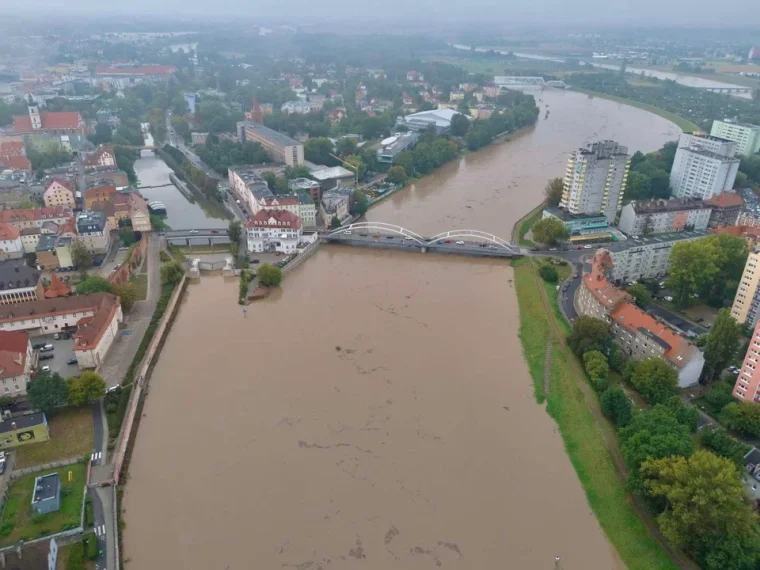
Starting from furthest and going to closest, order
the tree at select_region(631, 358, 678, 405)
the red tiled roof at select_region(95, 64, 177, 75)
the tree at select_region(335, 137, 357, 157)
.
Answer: the red tiled roof at select_region(95, 64, 177, 75) → the tree at select_region(335, 137, 357, 157) → the tree at select_region(631, 358, 678, 405)

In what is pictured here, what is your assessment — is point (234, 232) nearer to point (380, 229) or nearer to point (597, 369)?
point (380, 229)

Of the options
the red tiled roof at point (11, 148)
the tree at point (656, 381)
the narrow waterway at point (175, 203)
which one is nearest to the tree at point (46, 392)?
the narrow waterway at point (175, 203)

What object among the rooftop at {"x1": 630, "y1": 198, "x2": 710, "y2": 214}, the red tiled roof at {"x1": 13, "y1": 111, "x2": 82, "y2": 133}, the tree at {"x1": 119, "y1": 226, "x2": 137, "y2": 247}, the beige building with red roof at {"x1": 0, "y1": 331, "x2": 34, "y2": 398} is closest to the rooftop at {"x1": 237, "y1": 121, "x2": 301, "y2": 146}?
the red tiled roof at {"x1": 13, "y1": 111, "x2": 82, "y2": 133}

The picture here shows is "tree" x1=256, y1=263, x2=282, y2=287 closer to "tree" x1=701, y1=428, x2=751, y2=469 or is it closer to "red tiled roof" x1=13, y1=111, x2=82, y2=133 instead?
"tree" x1=701, y1=428, x2=751, y2=469

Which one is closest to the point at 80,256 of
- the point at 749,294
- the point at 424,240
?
the point at 424,240

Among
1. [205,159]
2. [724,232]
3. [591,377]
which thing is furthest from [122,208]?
[724,232]

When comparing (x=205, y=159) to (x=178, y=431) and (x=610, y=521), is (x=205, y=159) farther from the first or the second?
(x=610, y=521)
